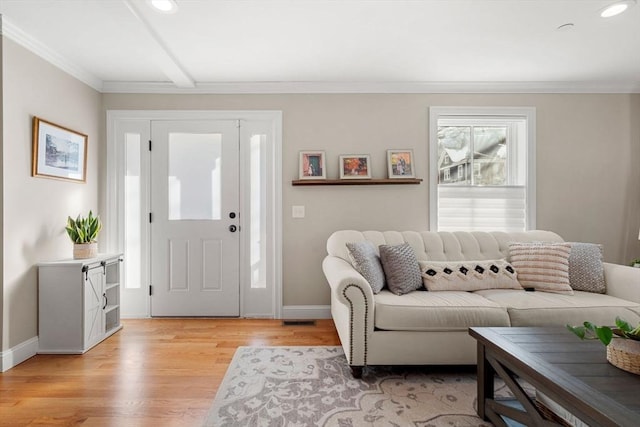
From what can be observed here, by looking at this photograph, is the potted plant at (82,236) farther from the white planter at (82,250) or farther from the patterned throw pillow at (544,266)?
the patterned throw pillow at (544,266)

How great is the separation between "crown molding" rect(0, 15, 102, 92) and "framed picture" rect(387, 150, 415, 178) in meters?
2.96

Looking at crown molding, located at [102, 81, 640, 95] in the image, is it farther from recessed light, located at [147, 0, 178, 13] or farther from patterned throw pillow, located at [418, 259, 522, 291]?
patterned throw pillow, located at [418, 259, 522, 291]

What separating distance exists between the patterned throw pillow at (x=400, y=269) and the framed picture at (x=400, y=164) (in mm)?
943

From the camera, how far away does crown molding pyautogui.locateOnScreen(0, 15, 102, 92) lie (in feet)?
7.44

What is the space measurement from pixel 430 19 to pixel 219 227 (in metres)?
2.55

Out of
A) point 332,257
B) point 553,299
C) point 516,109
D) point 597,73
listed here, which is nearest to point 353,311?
point 332,257

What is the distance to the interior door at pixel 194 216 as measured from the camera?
3.35m

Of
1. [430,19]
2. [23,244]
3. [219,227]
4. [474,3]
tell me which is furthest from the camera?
[219,227]

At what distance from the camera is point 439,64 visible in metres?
2.93

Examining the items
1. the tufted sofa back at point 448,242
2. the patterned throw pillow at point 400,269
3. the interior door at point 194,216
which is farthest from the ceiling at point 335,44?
the patterned throw pillow at point 400,269

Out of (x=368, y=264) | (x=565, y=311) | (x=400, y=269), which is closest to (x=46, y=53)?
(x=368, y=264)

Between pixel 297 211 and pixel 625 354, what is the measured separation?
256 centimetres

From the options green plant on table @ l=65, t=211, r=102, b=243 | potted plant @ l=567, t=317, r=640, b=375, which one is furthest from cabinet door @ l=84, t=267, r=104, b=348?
potted plant @ l=567, t=317, r=640, b=375

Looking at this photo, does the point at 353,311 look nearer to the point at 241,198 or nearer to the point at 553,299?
the point at 553,299
